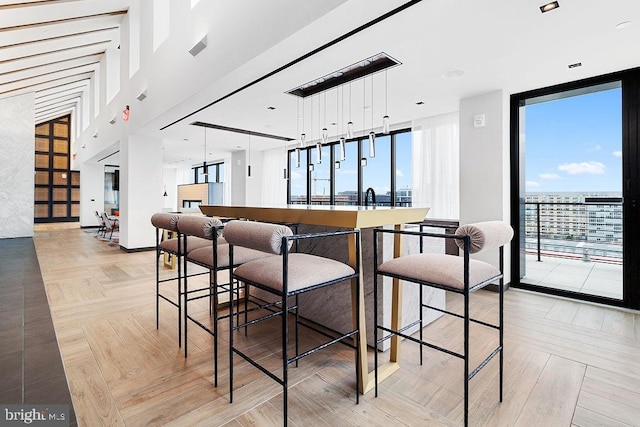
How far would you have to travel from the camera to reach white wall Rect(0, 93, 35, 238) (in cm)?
782

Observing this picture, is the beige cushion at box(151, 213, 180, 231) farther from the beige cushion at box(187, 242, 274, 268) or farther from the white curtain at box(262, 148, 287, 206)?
the white curtain at box(262, 148, 287, 206)

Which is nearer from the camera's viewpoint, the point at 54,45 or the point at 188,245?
the point at 188,245

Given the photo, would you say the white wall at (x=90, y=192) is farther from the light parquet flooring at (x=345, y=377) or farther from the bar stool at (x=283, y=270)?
the bar stool at (x=283, y=270)

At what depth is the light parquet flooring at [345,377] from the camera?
62.0 inches

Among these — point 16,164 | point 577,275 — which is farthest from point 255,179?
point 577,275

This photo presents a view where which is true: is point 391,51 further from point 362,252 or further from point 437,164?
point 437,164

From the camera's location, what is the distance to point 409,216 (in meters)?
2.04

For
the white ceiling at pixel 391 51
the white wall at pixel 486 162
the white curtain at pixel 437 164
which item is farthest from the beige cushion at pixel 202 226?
the white curtain at pixel 437 164

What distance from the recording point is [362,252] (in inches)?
A: 90.7

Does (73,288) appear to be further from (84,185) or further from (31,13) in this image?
(84,185)

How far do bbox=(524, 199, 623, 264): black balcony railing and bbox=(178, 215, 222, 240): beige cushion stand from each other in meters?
3.93

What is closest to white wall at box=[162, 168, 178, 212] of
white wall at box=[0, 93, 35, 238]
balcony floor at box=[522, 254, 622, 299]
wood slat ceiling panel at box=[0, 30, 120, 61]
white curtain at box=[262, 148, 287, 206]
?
white wall at box=[0, 93, 35, 238]

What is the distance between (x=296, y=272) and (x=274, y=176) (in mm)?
7532

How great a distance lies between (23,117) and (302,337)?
983 centimetres
